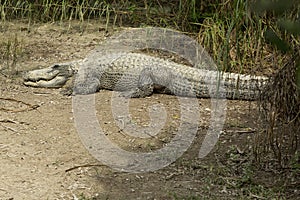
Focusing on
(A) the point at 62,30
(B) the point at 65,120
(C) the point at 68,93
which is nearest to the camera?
(B) the point at 65,120

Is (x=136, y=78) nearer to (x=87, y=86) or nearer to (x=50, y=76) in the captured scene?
(x=87, y=86)

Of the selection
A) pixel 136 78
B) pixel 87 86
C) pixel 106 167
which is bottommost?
pixel 106 167

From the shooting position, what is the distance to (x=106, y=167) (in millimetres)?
4199

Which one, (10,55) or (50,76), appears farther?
(10,55)

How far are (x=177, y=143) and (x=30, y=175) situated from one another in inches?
43.6

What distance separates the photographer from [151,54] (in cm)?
662

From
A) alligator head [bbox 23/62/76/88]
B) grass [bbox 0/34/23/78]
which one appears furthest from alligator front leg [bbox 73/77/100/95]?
grass [bbox 0/34/23/78]

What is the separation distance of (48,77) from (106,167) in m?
1.95

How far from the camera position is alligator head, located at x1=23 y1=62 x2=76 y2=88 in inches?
232

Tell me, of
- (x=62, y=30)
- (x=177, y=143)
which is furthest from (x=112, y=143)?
(x=62, y=30)

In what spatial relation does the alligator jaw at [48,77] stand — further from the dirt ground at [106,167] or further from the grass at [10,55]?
the grass at [10,55]

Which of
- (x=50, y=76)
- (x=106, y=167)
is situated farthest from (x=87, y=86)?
(x=106, y=167)

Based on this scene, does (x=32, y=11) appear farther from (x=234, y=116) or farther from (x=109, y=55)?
(x=234, y=116)

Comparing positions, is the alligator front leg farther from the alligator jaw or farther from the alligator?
the alligator jaw
